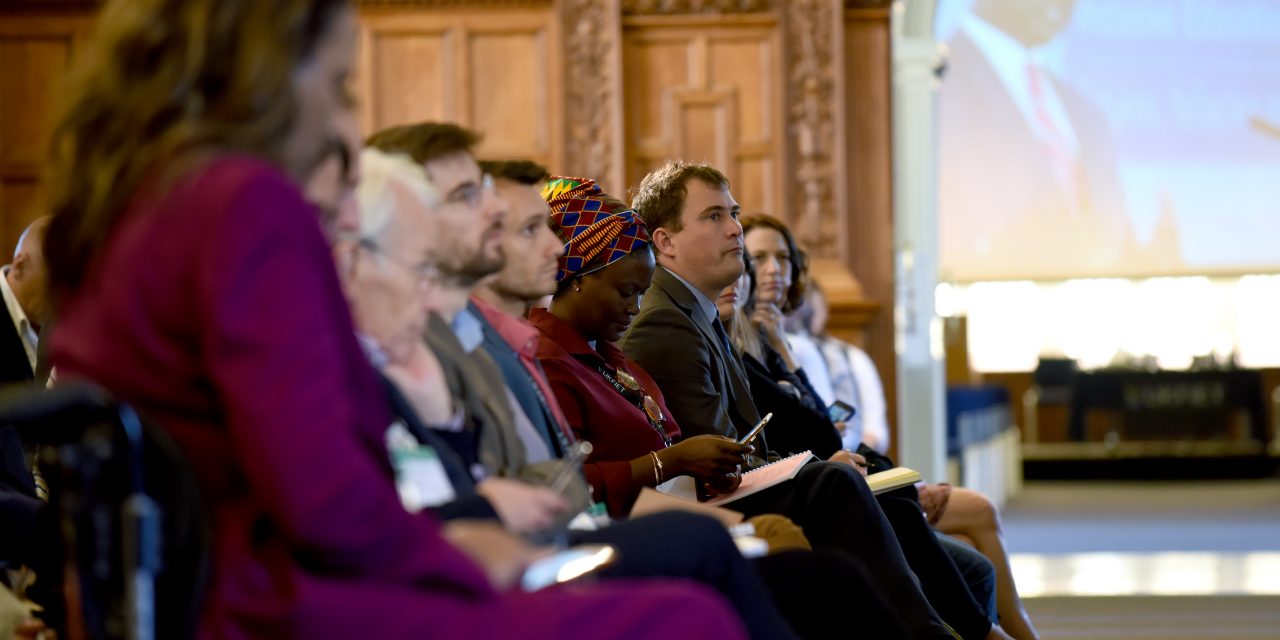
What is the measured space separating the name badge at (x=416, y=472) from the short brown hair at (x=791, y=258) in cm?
320

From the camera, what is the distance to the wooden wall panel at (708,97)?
7879mm

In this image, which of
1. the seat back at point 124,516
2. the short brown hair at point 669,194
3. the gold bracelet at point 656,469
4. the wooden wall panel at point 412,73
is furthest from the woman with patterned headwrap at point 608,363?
the wooden wall panel at point 412,73

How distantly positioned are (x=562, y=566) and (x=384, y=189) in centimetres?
60

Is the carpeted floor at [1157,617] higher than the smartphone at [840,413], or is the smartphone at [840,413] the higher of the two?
the smartphone at [840,413]

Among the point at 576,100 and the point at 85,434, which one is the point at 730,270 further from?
the point at 576,100

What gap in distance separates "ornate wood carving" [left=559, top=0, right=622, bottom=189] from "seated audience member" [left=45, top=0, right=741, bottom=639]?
621cm

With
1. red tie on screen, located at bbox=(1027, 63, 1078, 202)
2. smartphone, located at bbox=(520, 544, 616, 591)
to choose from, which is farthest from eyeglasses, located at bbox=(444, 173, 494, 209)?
red tie on screen, located at bbox=(1027, 63, 1078, 202)

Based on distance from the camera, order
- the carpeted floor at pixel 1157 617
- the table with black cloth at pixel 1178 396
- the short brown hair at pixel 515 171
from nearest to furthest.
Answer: the short brown hair at pixel 515 171 → the carpeted floor at pixel 1157 617 → the table with black cloth at pixel 1178 396

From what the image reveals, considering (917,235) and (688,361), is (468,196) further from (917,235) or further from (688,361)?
(917,235)

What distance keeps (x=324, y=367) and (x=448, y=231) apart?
814 mm

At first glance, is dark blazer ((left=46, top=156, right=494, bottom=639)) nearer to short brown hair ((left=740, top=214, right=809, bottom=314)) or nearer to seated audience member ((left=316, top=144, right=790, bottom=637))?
seated audience member ((left=316, top=144, right=790, bottom=637))

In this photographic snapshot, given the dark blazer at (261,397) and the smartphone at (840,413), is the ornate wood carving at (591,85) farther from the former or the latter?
the dark blazer at (261,397)

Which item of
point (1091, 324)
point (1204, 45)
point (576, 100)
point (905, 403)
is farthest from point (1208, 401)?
point (576, 100)

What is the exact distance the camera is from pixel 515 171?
2680 mm
